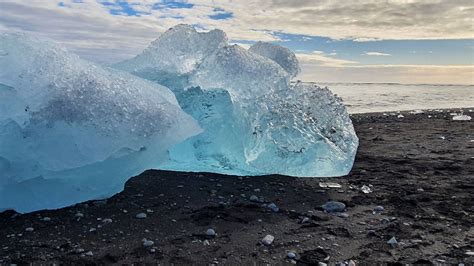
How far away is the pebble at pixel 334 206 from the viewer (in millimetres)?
4898

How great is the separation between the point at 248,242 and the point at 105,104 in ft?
7.19

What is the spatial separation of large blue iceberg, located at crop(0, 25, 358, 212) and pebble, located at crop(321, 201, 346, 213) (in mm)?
1039

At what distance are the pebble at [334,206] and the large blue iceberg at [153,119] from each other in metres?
1.04

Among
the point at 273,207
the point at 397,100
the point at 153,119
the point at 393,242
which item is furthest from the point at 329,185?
the point at 397,100

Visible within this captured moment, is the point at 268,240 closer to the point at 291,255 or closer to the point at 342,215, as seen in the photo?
the point at 291,255

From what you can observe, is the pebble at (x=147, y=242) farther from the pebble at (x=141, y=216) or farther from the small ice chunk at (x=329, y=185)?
the small ice chunk at (x=329, y=185)

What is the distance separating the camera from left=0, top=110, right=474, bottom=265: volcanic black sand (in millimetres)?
3752

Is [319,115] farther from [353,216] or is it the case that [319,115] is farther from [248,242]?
[248,242]

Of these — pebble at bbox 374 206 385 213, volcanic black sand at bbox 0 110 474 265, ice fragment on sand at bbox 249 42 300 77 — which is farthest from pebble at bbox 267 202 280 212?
ice fragment on sand at bbox 249 42 300 77

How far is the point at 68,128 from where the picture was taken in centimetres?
466

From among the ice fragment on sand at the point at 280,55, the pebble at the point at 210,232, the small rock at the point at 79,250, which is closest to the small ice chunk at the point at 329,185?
the pebble at the point at 210,232

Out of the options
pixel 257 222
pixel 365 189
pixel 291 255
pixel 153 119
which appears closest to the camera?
pixel 291 255

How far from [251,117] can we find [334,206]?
1.74 meters

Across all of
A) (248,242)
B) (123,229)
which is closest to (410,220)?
(248,242)
